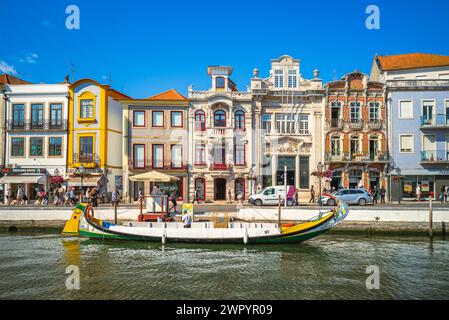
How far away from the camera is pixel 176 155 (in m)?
39.1

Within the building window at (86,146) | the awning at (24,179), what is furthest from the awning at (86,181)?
the awning at (24,179)

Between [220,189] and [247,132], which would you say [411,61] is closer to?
[247,132]

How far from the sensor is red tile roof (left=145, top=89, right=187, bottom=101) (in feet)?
128

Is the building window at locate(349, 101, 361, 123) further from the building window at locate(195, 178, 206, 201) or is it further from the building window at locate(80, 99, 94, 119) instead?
the building window at locate(80, 99, 94, 119)

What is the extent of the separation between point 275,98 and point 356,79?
8.80m

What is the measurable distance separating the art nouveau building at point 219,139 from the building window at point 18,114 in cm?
1741

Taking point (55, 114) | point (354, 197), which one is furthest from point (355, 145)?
point (55, 114)

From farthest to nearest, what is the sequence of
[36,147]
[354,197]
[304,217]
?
[36,147], [354,197], [304,217]

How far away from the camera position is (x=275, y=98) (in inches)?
1550

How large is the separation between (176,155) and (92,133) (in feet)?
28.7

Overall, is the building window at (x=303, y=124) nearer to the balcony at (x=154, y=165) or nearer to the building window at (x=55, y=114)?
the balcony at (x=154, y=165)

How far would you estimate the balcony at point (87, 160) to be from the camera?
37.3 meters

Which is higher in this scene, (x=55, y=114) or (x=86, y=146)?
(x=55, y=114)

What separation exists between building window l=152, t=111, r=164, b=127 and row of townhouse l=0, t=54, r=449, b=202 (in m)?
0.10
